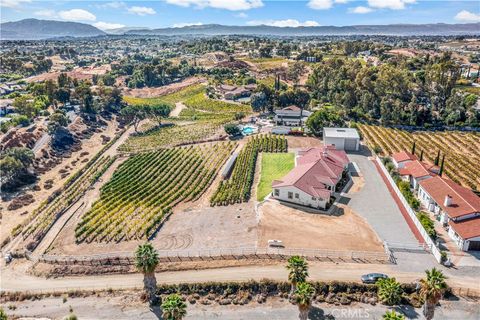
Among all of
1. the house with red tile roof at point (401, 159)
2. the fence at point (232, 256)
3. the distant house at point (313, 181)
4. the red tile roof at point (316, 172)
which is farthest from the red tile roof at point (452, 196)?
the red tile roof at point (316, 172)

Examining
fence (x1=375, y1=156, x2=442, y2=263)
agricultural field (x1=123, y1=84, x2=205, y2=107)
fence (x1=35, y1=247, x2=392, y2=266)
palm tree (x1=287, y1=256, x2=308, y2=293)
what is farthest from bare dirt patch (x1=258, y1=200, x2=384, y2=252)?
agricultural field (x1=123, y1=84, x2=205, y2=107)

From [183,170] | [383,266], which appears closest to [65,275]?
[183,170]

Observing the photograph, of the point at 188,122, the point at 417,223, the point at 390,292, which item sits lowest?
the point at 390,292

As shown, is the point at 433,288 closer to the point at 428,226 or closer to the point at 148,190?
the point at 428,226

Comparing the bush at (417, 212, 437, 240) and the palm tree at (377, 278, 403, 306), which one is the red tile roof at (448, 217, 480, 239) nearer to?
the bush at (417, 212, 437, 240)

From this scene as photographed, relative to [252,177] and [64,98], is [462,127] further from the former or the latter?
[64,98]

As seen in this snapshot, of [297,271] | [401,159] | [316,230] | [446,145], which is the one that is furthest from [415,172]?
[297,271]
